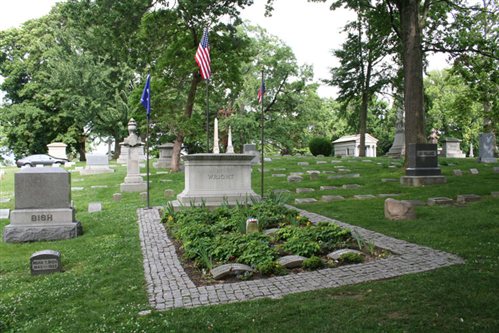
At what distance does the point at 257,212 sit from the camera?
29.7ft

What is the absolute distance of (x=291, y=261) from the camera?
5883 millimetres

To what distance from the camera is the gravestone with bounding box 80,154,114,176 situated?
2358 centimetres

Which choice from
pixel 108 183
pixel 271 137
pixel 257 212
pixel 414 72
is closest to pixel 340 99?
pixel 271 137

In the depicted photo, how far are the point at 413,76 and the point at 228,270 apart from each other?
14.1 meters

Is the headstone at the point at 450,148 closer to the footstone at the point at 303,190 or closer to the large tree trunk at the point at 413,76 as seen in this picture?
the large tree trunk at the point at 413,76

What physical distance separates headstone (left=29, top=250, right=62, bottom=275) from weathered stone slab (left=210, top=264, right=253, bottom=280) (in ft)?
8.28

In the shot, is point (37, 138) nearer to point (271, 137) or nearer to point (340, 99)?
point (271, 137)

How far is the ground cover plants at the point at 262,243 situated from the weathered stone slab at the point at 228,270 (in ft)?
0.28

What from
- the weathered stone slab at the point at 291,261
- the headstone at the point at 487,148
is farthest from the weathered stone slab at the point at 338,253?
the headstone at the point at 487,148

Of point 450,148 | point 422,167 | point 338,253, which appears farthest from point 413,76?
point 450,148

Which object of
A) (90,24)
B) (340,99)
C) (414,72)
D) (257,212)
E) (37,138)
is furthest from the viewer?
(37,138)

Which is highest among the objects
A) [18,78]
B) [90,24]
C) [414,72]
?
[18,78]

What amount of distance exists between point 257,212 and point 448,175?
11882 millimetres

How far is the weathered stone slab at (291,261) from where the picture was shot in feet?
19.2
